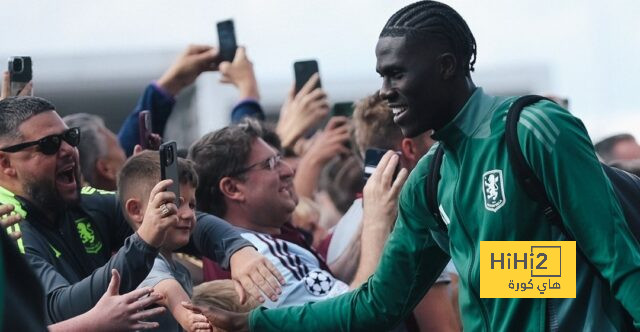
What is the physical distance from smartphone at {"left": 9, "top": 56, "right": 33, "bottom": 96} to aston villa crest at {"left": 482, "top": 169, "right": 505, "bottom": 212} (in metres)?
2.01

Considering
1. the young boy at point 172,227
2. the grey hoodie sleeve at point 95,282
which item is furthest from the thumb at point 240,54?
the grey hoodie sleeve at point 95,282

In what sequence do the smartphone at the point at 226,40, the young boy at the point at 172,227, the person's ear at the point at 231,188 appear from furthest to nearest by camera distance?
the smartphone at the point at 226,40, the person's ear at the point at 231,188, the young boy at the point at 172,227

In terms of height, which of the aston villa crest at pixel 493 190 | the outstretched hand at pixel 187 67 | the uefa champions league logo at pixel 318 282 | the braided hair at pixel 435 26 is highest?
the braided hair at pixel 435 26

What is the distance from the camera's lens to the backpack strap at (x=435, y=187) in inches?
159

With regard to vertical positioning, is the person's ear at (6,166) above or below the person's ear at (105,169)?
above

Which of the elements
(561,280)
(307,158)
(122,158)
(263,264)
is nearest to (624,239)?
(561,280)

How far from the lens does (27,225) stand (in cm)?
455

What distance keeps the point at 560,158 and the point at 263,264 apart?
1243 millimetres

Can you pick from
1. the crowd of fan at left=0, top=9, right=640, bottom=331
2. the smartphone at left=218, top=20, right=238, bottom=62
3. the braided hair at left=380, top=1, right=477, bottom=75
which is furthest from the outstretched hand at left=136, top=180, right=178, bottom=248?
the smartphone at left=218, top=20, right=238, bottom=62

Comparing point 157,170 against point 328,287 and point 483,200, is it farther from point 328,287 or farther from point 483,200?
point 483,200

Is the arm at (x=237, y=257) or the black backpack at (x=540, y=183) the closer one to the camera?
the black backpack at (x=540, y=183)

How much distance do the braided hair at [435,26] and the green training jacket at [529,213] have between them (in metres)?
0.13

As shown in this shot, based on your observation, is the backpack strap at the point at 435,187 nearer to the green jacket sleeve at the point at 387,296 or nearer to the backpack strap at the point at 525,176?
the green jacket sleeve at the point at 387,296

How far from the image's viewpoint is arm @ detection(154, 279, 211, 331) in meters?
4.21
